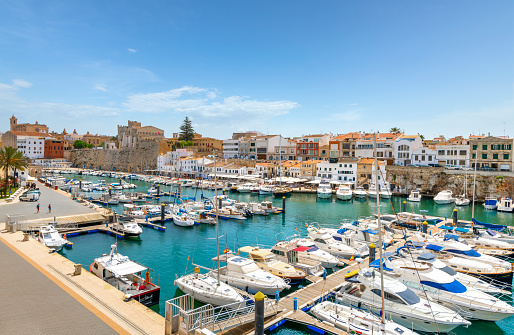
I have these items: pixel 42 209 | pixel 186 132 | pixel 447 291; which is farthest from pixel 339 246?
pixel 186 132

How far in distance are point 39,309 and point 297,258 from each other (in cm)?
1528

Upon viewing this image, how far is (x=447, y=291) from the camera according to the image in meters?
16.3

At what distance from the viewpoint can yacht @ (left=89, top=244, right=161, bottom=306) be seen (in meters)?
16.1

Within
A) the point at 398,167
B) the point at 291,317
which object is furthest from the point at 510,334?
the point at 398,167

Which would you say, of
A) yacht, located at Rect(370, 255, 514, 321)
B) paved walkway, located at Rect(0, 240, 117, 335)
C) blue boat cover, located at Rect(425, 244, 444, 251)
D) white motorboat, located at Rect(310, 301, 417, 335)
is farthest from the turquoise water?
blue boat cover, located at Rect(425, 244, 444, 251)

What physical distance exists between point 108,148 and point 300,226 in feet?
413

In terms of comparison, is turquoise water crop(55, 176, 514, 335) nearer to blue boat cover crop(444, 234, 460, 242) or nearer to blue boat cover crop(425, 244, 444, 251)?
blue boat cover crop(425, 244, 444, 251)

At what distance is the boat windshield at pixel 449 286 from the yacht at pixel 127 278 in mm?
13985

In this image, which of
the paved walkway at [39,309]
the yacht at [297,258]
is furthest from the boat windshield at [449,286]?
the paved walkway at [39,309]

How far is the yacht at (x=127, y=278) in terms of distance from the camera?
53.0 feet

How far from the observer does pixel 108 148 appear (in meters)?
141

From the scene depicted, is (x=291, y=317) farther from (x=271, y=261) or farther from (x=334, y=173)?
(x=334, y=173)

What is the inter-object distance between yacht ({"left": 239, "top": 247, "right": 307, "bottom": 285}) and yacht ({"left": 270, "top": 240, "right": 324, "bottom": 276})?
32.7 inches

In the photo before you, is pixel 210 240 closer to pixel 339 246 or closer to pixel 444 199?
pixel 339 246
